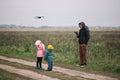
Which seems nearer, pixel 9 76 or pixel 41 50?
pixel 9 76

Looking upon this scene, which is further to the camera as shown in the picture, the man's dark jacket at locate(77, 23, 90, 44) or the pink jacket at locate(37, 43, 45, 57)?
the man's dark jacket at locate(77, 23, 90, 44)

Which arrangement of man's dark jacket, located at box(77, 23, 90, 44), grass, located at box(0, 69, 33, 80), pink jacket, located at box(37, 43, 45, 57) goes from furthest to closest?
1. man's dark jacket, located at box(77, 23, 90, 44)
2. pink jacket, located at box(37, 43, 45, 57)
3. grass, located at box(0, 69, 33, 80)

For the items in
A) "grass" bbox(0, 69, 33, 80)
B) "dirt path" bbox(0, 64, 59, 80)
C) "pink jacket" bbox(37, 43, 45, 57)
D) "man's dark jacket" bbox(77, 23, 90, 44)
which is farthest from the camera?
"man's dark jacket" bbox(77, 23, 90, 44)

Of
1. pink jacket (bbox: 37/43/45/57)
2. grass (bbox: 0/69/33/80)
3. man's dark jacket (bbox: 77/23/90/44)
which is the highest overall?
man's dark jacket (bbox: 77/23/90/44)

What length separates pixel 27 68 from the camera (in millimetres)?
14336

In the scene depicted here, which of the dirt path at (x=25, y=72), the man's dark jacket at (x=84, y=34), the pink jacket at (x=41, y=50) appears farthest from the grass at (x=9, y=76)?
the man's dark jacket at (x=84, y=34)

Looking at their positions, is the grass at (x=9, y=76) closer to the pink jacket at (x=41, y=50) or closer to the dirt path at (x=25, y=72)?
the dirt path at (x=25, y=72)

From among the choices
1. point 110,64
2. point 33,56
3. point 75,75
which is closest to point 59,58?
point 33,56

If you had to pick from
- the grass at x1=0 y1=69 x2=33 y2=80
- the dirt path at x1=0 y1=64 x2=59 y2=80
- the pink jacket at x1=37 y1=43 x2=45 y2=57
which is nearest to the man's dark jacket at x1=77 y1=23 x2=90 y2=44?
the pink jacket at x1=37 y1=43 x2=45 y2=57

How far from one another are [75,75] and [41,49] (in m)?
2.59

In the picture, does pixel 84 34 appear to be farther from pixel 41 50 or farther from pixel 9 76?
pixel 9 76

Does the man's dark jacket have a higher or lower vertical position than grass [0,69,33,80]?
higher

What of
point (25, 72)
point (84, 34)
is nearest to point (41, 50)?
point (25, 72)

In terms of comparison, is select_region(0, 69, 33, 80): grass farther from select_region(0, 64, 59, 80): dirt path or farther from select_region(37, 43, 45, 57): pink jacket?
select_region(37, 43, 45, 57): pink jacket
